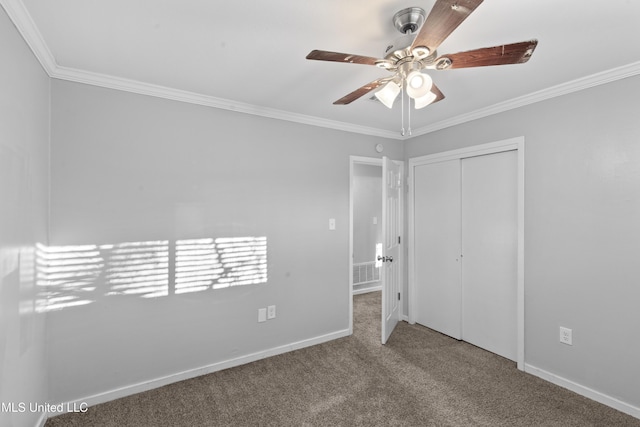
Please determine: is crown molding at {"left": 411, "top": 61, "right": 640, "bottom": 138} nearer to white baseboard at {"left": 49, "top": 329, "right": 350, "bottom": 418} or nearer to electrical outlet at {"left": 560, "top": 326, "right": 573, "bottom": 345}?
electrical outlet at {"left": 560, "top": 326, "right": 573, "bottom": 345}

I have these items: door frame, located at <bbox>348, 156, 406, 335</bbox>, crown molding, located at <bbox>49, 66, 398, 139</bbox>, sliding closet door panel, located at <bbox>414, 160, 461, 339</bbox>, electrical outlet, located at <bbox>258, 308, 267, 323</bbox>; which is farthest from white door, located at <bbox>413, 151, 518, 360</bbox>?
electrical outlet, located at <bbox>258, 308, 267, 323</bbox>

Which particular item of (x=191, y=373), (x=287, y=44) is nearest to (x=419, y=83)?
(x=287, y=44)

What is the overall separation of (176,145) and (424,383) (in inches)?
112

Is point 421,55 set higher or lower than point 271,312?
higher

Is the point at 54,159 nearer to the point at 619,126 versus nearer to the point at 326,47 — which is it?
the point at 326,47

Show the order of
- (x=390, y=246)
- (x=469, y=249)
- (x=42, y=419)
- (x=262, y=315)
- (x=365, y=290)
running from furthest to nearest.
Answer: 1. (x=365, y=290)
2. (x=390, y=246)
3. (x=469, y=249)
4. (x=262, y=315)
5. (x=42, y=419)

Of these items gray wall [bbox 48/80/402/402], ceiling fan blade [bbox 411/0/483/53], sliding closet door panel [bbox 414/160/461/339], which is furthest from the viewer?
sliding closet door panel [bbox 414/160/461/339]

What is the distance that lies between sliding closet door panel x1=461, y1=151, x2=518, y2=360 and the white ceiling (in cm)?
68

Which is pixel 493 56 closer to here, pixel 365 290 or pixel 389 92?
pixel 389 92

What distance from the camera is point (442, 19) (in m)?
1.17

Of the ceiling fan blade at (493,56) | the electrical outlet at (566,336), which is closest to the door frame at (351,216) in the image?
the electrical outlet at (566,336)

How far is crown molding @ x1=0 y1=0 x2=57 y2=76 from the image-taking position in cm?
151

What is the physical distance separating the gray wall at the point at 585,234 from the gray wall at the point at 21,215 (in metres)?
3.57

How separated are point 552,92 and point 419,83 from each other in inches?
68.4
